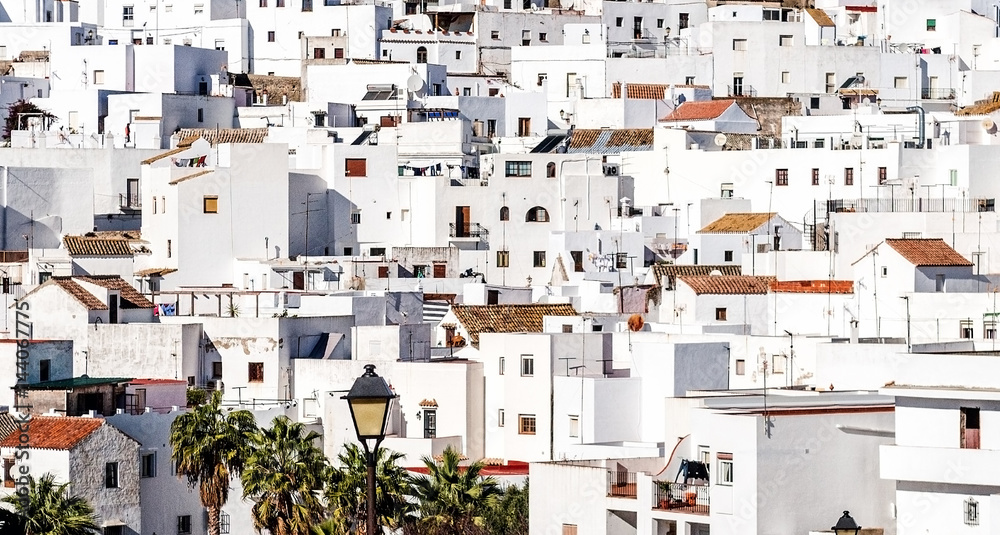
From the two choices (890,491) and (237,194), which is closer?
(890,491)

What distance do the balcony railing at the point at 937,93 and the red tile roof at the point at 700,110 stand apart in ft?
23.0

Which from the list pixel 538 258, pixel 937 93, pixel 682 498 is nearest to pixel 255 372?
pixel 682 498

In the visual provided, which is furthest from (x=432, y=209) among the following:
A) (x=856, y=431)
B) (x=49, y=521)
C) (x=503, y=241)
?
(x=856, y=431)

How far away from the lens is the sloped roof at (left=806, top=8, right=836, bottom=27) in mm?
63122

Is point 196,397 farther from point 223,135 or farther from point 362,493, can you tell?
point 223,135

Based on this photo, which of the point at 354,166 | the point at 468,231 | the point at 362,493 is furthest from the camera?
the point at 354,166

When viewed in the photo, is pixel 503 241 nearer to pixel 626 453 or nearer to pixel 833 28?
pixel 833 28

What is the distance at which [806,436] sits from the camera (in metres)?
25.0

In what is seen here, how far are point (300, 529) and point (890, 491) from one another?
846cm

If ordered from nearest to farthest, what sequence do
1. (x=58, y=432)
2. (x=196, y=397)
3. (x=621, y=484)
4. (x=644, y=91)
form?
(x=621, y=484) → (x=58, y=432) → (x=196, y=397) → (x=644, y=91)

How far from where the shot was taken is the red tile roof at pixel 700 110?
56.2 meters

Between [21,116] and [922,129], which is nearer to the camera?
[922,129]

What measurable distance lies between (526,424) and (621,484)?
290 inches

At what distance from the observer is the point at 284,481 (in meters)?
31.0
